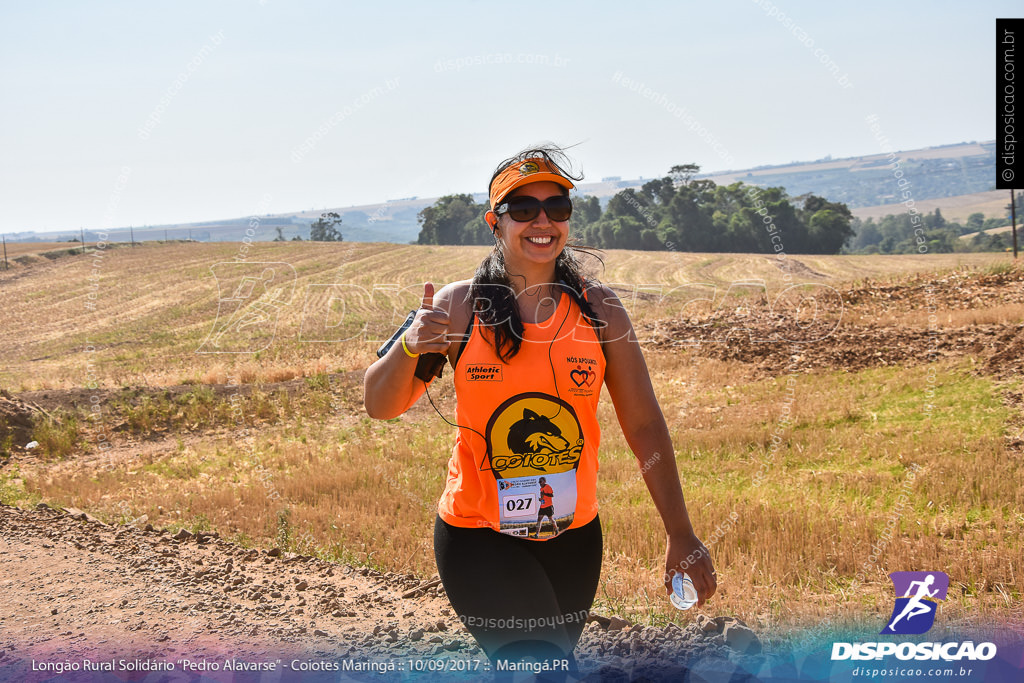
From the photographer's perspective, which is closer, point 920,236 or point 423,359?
point 423,359

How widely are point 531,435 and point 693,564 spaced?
32.0 inches

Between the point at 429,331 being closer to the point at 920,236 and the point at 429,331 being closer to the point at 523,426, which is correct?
the point at 523,426

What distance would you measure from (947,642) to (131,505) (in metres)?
7.36

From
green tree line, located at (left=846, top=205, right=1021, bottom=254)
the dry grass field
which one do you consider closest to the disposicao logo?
the dry grass field

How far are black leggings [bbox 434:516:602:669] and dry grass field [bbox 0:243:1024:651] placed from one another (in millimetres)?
2166

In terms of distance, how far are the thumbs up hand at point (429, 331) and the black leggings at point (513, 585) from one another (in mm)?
637

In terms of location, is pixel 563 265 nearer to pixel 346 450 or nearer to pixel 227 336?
pixel 346 450

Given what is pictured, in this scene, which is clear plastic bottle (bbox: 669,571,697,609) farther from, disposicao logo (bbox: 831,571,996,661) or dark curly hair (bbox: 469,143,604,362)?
disposicao logo (bbox: 831,571,996,661)

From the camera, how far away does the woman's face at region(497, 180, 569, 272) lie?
2793mm

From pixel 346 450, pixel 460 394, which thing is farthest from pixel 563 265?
pixel 346 450

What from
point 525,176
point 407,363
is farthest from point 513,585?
point 525,176

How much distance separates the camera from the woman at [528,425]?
8.39 ft

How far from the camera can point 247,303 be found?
33562mm

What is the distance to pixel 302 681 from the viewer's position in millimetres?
3893
